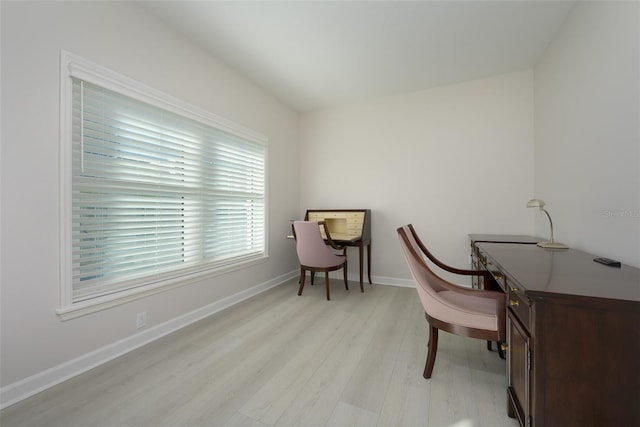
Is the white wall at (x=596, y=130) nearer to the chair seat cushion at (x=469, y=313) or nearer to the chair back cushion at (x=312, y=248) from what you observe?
the chair seat cushion at (x=469, y=313)

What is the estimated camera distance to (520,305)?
104 cm

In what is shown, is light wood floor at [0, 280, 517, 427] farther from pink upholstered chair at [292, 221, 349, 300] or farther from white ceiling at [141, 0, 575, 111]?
white ceiling at [141, 0, 575, 111]

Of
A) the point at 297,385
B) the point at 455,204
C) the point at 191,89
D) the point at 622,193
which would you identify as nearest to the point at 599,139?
the point at 622,193

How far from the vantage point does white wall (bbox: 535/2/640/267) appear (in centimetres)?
136

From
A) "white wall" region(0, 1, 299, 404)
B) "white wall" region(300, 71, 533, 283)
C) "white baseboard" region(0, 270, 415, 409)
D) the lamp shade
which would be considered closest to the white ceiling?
"white wall" region(300, 71, 533, 283)

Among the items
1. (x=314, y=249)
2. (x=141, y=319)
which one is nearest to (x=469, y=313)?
(x=314, y=249)

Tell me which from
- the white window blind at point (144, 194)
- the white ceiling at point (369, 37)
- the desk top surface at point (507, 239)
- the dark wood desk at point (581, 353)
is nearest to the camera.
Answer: the dark wood desk at point (581, 353)

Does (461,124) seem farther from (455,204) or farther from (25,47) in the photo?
(25,47)

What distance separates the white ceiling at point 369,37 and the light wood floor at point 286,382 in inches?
104

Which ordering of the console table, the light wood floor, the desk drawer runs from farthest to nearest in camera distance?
the console table
the light wood floor
the desk drawer

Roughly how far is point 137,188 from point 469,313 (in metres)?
2.43

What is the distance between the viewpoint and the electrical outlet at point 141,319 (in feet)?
6.25

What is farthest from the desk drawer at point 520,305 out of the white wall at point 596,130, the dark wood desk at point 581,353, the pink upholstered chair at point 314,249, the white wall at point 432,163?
the white wall at point 432,163

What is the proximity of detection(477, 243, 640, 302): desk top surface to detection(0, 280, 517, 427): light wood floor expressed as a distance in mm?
760
